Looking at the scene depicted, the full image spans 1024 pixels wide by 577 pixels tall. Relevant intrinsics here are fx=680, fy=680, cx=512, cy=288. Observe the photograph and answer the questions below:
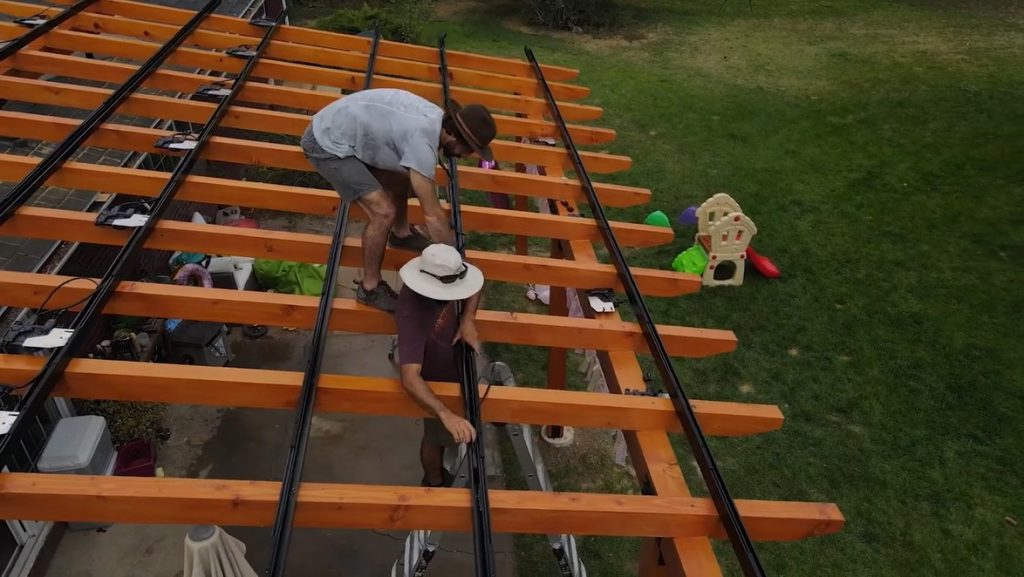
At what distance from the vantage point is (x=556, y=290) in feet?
19.4

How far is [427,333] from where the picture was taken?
348cm

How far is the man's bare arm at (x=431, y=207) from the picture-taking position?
3.71 meters

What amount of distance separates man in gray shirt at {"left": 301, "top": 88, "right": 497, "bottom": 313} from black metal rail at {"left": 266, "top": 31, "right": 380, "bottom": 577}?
26 cm

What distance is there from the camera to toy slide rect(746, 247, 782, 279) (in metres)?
8.91

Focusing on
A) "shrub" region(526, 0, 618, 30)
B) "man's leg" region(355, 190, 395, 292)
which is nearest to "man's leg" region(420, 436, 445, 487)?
"man's leg" region(355, 190, 395, 292)

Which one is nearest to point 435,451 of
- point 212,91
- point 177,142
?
point 177,142

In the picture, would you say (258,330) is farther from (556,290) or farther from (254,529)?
(556,290)

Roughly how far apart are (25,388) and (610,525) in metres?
2.78

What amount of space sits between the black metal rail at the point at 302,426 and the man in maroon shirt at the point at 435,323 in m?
0.46

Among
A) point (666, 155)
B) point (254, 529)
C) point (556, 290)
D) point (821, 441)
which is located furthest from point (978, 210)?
point (254, 529)

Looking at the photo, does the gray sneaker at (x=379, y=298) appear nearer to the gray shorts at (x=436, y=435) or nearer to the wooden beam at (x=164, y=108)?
the gray shorts at (x=436, y=435)

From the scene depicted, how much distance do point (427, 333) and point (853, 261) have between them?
7.78 metres

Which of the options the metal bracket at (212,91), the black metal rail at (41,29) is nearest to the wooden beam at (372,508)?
the metal bracket at (212,91)

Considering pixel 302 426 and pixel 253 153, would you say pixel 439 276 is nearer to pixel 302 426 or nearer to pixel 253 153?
pixel 302 426
